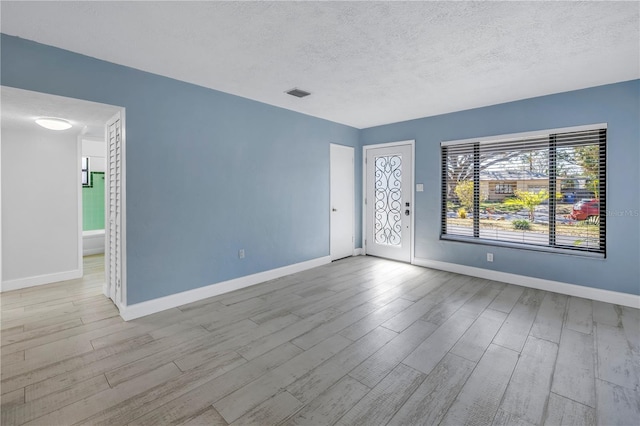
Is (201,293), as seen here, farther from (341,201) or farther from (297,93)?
(341,201)

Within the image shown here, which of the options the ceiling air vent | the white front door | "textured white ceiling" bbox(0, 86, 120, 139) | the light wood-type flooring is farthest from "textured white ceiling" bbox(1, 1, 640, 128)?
the light wood-type flooring

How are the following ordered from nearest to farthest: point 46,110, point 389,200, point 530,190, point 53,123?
point 46,110 < point 53,123 < point 530,190 < point 389,200

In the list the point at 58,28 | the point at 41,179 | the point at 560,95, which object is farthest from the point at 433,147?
the point at 41,179

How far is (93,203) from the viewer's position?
6746 millimetres

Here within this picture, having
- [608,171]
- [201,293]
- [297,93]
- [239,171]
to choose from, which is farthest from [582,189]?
[201,293]

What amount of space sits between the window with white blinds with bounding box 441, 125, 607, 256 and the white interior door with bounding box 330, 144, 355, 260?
1720mm

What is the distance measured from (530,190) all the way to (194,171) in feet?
14.8

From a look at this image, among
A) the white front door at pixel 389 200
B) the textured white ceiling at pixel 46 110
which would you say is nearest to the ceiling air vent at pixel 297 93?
the textured white ceiling at pixel 46 110

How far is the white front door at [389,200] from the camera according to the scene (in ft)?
17.5

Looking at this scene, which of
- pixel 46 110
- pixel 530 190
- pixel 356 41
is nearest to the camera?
pixel 356 41

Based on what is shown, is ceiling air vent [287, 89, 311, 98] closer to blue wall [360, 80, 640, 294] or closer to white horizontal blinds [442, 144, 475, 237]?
blue wall [360, 80, 640, 294]

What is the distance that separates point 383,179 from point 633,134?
332 centimetres

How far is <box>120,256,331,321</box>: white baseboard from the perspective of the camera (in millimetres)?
3113

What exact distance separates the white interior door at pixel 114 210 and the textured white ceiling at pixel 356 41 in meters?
0.85
